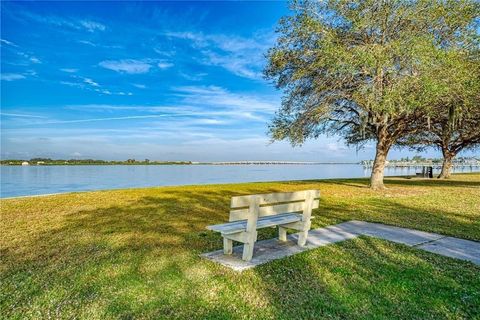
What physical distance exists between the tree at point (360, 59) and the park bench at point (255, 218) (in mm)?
8498

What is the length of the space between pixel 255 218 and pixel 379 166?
14118mm

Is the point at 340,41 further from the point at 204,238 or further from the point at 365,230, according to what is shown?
the point at 204,238

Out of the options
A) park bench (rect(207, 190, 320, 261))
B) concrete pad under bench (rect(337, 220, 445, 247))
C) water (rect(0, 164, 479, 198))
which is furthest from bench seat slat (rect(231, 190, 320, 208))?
water (rect(0, 164, 479, 198))

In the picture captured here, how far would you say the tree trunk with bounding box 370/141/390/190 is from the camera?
671 inches

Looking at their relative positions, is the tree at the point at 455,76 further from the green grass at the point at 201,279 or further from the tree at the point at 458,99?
the green grass at the point at 201,279

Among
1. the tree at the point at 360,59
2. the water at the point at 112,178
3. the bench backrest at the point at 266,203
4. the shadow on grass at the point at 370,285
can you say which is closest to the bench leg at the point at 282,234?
the bench backrest at the point at 266,203

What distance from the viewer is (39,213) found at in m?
9.76

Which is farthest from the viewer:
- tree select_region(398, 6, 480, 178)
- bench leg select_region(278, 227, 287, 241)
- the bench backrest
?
tree select_region(398, 6, 480, 178)

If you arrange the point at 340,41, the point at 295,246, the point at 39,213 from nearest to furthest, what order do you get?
the point at 295,246
the point at 39,213
the point at 340,41

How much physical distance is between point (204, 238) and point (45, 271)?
2683 mm

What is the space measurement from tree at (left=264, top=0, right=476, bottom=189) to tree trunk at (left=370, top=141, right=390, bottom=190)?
7cm

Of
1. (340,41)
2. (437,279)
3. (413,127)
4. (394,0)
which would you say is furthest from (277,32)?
(437,279)

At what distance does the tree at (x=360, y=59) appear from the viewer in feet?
42.9

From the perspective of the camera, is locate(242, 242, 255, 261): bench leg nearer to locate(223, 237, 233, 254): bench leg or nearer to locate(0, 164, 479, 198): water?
locate(223, 237, 233, 254): bench leg
